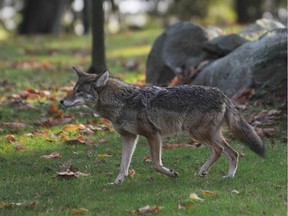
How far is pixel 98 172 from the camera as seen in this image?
10617 millimetres

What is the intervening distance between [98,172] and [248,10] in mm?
36308

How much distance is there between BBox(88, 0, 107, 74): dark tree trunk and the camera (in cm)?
1831

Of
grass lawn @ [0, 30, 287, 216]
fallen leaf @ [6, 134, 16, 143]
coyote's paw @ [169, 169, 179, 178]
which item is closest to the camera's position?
grass lawn @ [0, 30, 287, 216]

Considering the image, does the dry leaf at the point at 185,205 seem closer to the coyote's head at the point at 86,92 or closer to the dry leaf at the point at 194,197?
the dry leaf at the point at 194,197

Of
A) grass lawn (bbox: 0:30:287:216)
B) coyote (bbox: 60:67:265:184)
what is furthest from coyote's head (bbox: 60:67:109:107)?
grass lawn (bbox: 0:30:287:216)

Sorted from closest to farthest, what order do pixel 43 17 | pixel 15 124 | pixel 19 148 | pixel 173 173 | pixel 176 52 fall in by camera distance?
pixel 173 173
pixel 19 148
pixel 15 124
pixel 176 52
pixel 43 17

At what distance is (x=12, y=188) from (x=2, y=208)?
1082 millimetres

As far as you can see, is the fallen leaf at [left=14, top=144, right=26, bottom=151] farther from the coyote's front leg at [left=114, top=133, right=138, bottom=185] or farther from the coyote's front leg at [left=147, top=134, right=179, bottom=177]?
the coyote's front leg at [left=147, top=134, right=179, bottom=177]

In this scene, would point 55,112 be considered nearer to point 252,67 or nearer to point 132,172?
point 132,172

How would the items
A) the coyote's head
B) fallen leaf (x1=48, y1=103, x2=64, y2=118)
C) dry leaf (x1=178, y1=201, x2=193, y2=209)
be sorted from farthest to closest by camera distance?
fallen leaf (x1=48, y1=103, x2=64, y2=118) < the coyote's head < dry leaf (x1=178, y1=201, x2=193, y2=209)

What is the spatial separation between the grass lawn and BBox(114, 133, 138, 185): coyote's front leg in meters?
0.15

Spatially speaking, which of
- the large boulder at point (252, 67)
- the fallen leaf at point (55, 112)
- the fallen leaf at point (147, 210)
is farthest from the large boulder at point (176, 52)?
the fallen leaf at point (147, 210)

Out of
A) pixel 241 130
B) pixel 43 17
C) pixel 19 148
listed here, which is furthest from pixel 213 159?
pixel 43 17

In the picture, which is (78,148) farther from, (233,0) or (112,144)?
(233,0)
